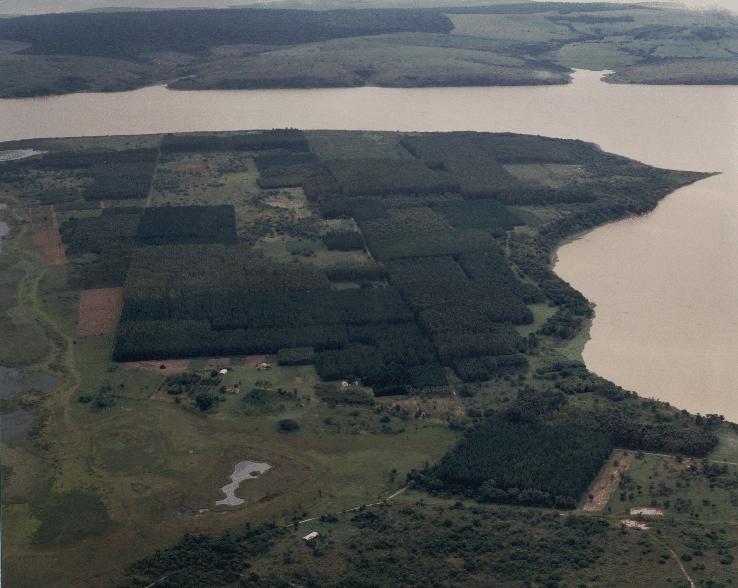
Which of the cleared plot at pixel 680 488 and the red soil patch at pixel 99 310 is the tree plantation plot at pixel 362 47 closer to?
the red soil patch at pixel 99 310

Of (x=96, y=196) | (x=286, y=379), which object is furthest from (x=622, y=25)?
(x=286, y=379)

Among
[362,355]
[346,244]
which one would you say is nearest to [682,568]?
[362,355]

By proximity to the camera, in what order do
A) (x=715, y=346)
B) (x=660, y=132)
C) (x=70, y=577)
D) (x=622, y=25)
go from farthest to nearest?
(x=622, y=25), (x=660, y=132), (x=715, y=346), (x=70, y=577)

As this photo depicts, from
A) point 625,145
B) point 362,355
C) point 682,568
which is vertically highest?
point 625,145

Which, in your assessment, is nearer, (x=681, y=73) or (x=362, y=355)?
(x=362, y=355)

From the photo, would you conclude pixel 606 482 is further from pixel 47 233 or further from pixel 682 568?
pixel 47 233

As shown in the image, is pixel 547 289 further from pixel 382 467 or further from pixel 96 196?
pixel 96 196
